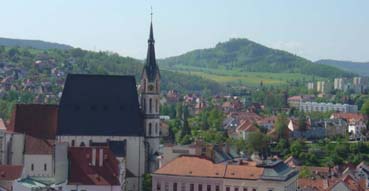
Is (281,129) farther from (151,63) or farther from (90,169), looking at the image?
(90,169)

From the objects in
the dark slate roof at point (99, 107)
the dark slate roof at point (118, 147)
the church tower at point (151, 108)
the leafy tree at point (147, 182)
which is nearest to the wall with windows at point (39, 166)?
the dark slate roof at point (99, 107)

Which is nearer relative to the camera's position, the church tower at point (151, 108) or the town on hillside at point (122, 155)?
the town on hillside at point (122, 155)

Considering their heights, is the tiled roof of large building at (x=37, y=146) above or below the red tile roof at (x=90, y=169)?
above

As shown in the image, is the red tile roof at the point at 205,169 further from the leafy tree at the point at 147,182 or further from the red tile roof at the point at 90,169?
the red tile roof at the point at 90,169

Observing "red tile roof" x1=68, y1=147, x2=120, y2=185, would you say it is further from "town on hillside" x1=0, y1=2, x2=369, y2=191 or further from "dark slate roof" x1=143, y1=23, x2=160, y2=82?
"dark slate roof" x1=143, y1=23, x2=160, y2=82

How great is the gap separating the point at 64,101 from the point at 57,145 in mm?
11088

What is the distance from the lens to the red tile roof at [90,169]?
200 ft

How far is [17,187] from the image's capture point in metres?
59.4

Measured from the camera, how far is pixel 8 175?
198ft

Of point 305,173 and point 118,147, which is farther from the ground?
point 118,147

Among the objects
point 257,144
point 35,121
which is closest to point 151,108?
point 35,121

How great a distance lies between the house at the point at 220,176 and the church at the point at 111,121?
4879mm

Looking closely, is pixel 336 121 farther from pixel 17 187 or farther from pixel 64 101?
pixel 17 187

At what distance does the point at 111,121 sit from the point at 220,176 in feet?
38.1
